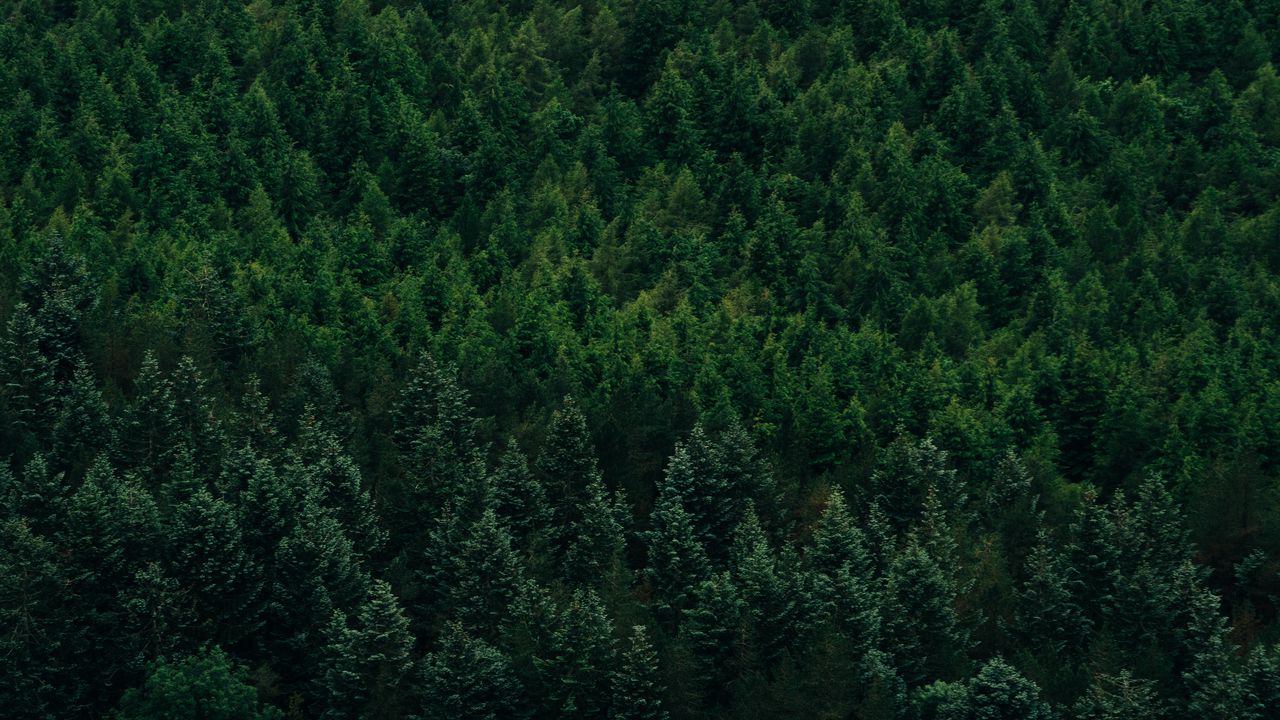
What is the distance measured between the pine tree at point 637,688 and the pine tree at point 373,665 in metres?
9.45

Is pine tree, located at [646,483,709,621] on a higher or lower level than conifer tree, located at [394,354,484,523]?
lower

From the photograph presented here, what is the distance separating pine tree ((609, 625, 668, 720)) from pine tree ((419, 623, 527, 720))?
480cm

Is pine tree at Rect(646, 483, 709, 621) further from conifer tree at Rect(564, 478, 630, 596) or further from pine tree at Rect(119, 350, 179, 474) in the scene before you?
pine tree at Rect(119, 350, 179, 474)

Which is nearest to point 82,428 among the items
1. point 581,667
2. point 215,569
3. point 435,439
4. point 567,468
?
point 215,569

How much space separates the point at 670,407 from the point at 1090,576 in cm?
2625

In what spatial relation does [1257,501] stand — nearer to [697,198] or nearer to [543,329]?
[543,329]

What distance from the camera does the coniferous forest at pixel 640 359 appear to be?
277 feet

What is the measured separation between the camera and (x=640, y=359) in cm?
11656

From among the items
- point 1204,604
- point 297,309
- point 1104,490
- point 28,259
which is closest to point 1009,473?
point 1104,490

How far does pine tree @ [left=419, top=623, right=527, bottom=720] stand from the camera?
8106 centimetres

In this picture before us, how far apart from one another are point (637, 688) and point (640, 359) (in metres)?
38.7

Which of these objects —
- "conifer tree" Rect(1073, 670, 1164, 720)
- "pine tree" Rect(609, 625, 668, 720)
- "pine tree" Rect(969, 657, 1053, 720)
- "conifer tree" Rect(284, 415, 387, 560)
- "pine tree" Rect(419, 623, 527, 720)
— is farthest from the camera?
"conifer tree" Rect(284, 415, 387, 560)

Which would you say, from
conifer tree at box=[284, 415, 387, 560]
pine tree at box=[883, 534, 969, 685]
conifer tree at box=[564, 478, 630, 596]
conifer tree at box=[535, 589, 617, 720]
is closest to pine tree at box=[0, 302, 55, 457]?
conifer tree at box=[284, 415, 387, 560]

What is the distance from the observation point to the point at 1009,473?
101 m
